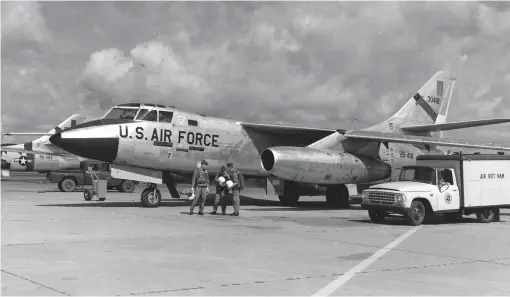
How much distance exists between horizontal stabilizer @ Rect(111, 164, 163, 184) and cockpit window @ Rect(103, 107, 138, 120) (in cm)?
162

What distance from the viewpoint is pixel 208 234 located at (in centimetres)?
1212

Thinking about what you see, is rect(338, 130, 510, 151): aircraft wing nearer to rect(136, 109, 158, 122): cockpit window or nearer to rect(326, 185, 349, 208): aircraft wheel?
rect(326, 185, 349, 208): aircraft wheel

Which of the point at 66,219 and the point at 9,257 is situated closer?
the point at 9,257

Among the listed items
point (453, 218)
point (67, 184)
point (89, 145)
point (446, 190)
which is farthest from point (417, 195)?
point (67, 184)

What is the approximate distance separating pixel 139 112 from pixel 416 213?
9682 millimetres

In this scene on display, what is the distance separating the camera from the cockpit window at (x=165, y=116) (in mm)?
20031

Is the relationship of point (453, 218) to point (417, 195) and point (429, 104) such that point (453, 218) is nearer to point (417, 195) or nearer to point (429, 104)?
point (417, 195)

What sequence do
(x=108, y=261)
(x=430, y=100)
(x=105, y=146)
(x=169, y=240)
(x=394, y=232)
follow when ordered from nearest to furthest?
(x=108, y=261) < (x=169, y=240) < (x=394, y=232) < (x=105, y=146) < (x=430, y=100)

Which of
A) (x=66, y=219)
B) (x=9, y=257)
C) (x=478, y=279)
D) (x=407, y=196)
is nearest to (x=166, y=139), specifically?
(x=66, y=219)

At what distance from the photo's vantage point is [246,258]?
9.00 m

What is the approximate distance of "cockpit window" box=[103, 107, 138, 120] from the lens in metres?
19.4

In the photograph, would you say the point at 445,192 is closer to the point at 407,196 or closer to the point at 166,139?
the point at 407,196

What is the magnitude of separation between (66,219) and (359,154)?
11.5 meters

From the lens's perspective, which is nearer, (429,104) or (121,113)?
(121,113)
